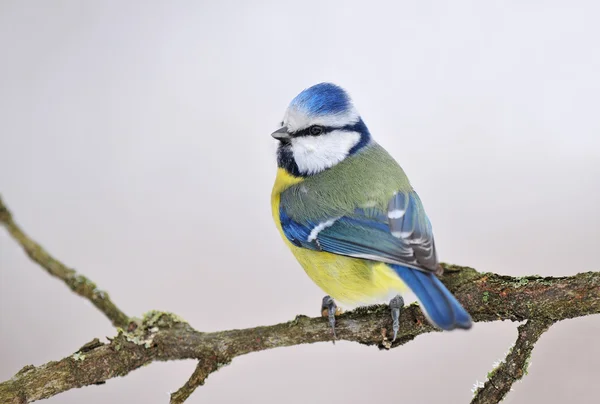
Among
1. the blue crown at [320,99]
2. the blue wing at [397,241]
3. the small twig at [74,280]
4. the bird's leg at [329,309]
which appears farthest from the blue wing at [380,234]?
the small twig at [74,280]

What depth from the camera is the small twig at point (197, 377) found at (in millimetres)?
1171

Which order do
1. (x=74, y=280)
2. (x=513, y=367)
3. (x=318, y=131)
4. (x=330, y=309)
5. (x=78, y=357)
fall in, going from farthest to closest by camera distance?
(x=74, y=280) < (x=318, y=131) < (x=330, y=309) < (x=78, y=357) < (x=513, y=367)

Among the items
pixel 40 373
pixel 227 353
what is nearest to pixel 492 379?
pixel 227 353

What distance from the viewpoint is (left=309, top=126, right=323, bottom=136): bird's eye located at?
1.39 metres

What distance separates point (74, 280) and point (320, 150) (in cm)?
68

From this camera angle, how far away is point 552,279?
1042 mm

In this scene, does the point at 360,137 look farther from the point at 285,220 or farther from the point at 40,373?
the point at 40,373

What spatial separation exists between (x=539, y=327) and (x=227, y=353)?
0.59m

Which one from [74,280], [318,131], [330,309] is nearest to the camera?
[330,309]

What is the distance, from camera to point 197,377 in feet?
3.98

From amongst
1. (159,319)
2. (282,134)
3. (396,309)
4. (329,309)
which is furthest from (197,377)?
(282,134)

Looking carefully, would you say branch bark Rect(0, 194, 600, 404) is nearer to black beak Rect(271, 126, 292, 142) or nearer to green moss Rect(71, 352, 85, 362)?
green moss Rect(71, 352, 85, 362)

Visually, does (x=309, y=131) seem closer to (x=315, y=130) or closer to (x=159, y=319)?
(x=315, y=130)

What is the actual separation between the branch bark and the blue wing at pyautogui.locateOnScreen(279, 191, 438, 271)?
0.10m
